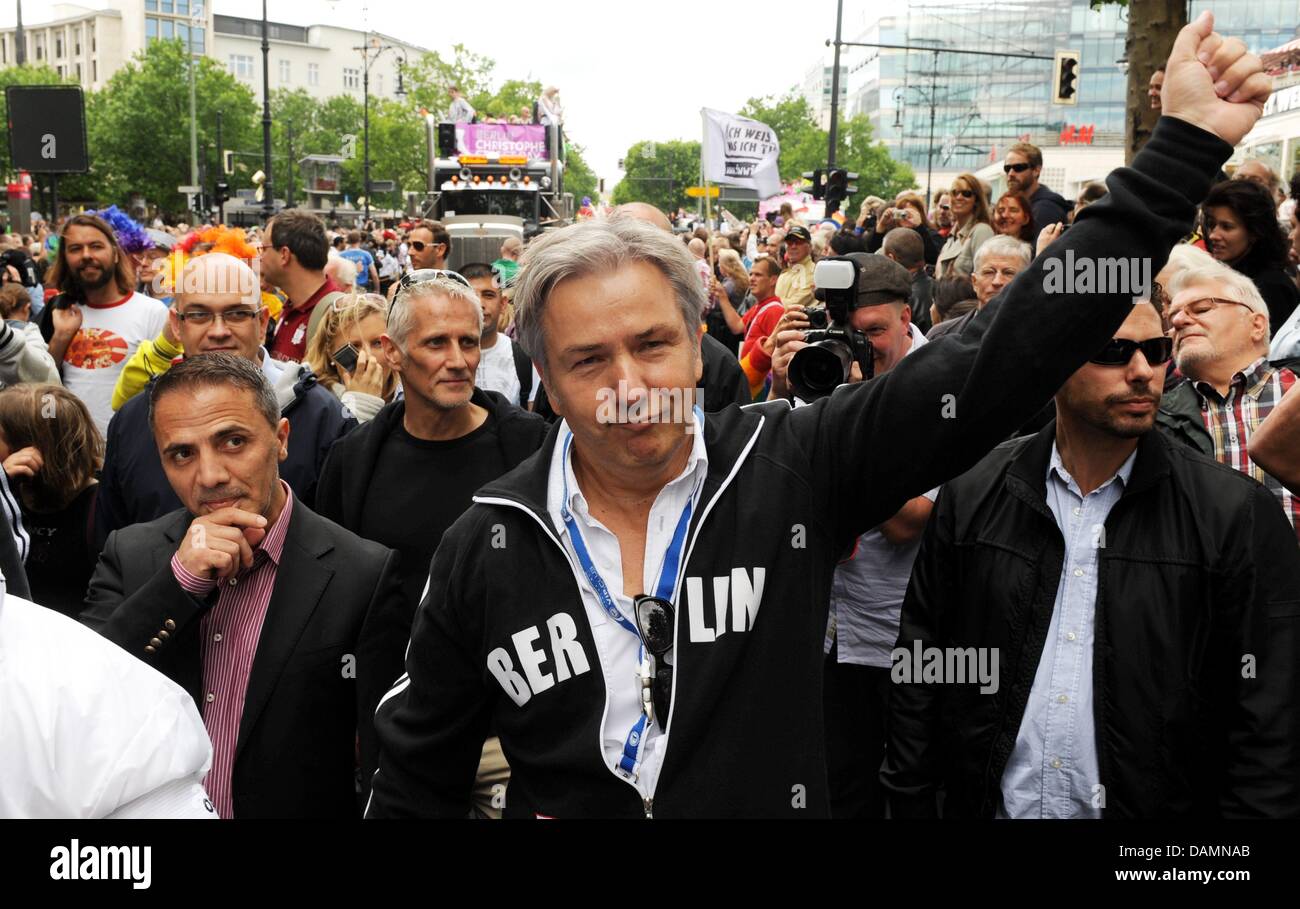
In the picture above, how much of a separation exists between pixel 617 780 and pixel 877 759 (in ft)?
6.67

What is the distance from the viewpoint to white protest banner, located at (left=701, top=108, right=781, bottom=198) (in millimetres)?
14594

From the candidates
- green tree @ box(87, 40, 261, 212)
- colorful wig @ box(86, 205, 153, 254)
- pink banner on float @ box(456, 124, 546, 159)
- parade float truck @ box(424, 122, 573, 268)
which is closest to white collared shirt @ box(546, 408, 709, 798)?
colorful wig @ box(86, 205, 153, 254)

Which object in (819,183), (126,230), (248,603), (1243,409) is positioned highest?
(819,183)

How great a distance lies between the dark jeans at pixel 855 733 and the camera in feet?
11.8

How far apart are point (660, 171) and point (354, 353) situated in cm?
11202

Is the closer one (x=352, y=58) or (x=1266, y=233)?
(x=1266, y=233)

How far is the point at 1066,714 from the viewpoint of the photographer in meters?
2.71

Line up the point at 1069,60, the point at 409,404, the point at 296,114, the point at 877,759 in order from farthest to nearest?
the point at 296,114, the point at 1069,60, the point at 409,404, the point at 877,759

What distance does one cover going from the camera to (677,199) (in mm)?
110875

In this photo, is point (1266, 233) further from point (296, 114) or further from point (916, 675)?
point (296, 114)

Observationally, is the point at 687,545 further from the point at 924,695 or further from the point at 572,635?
the point at 924,695

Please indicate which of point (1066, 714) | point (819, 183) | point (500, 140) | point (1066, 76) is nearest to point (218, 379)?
point (1066, 714)

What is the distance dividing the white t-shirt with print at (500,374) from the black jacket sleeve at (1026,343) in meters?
3.95

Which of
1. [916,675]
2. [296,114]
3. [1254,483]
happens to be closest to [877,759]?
[916,675]
